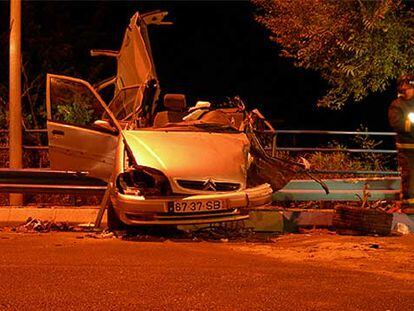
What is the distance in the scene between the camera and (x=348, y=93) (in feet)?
43.6

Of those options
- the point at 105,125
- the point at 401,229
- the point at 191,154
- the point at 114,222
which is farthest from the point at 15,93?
the point at 401,229

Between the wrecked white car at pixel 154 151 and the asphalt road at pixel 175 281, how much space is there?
0.51 m

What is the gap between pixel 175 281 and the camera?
700 centimetres

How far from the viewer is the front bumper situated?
8.73m

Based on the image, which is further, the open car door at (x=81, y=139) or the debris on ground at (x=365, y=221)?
the debris on ground at (x=365, y=221)

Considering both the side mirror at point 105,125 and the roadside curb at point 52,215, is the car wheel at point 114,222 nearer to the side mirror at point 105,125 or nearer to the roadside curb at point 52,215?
the side mirror at point 105,125

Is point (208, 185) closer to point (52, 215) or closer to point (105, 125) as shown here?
point (105, 125)

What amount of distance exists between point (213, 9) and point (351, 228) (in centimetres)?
1932

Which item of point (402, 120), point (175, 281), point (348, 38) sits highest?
point (348, 38)

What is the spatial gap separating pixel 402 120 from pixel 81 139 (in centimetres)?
440

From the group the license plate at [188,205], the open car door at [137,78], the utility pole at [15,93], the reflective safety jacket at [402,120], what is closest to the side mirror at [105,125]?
the open car door at [137,78]

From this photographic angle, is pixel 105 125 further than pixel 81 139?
No

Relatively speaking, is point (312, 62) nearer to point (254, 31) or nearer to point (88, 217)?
point (88, 217)

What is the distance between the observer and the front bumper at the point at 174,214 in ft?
28.6
